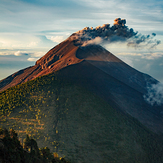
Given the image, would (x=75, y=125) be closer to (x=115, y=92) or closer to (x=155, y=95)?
(x=115, y=92)

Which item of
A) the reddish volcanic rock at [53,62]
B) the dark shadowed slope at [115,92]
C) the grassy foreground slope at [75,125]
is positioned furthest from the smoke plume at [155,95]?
→ the reddish volcanic rock at [53,62]

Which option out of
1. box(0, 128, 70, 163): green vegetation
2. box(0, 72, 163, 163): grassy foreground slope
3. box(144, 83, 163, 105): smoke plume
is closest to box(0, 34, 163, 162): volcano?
box(0, 72, 163, 163): grassy foreground slope

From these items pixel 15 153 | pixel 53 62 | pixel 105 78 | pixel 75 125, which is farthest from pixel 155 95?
pixel 15 153

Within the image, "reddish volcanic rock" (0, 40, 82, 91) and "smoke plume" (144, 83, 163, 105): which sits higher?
"reddish volcanic rock" (0, 40, 82, 91)

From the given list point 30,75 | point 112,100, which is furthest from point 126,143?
point 30,75

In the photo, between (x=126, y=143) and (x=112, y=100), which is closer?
(x=126, y=143)

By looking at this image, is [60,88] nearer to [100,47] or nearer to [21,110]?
[21,110]

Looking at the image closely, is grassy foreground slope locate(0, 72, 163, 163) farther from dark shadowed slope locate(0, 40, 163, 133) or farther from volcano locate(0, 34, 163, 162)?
dark shadowed slope locate(0, 40, 163, 133)

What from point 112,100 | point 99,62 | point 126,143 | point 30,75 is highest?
point 99,62
